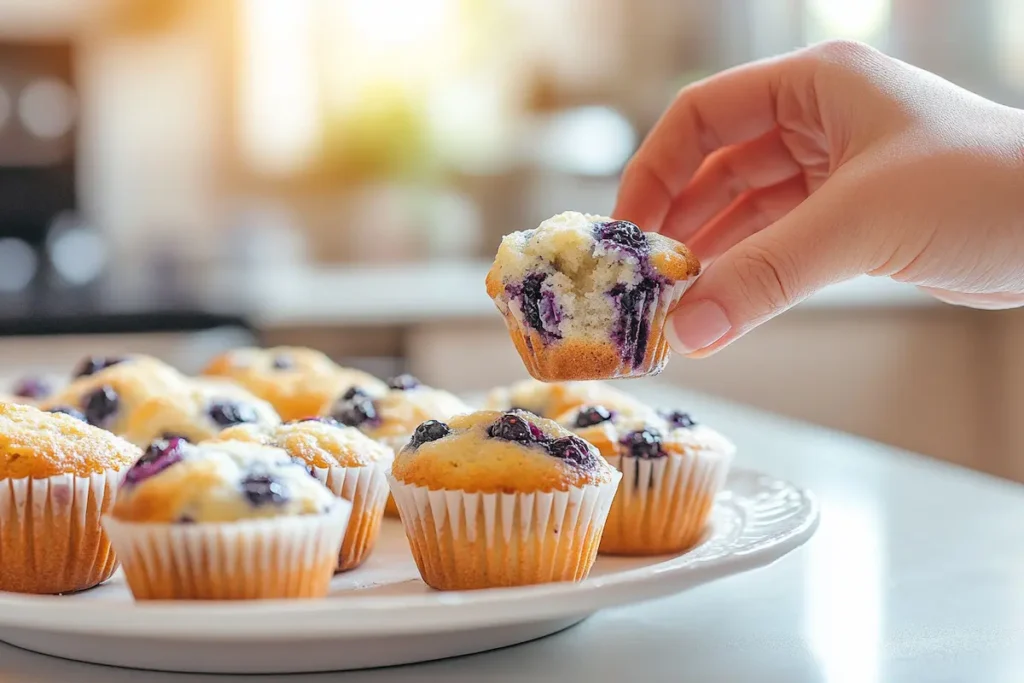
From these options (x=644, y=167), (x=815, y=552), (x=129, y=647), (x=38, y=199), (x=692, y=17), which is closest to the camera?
(x=129, y=647)

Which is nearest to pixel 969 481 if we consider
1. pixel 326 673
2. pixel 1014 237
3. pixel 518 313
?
pixel 1014 237

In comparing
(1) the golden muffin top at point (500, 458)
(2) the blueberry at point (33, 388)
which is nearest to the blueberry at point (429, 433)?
(1) the golden muffin top at point (500, 458)

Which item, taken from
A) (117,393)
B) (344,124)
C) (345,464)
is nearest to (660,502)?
(345,464)

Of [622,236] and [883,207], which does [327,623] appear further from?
[883,207]

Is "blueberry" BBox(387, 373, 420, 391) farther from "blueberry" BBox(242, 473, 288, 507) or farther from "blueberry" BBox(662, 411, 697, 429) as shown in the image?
"blueberry" BBox(242, 473, 288, 507)

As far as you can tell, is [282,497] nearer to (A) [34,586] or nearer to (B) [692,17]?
(A) [34,586]

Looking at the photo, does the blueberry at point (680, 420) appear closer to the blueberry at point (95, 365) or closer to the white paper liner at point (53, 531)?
the white paper liner at point (53, 531)

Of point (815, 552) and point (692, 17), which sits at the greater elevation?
point (692, 17)
